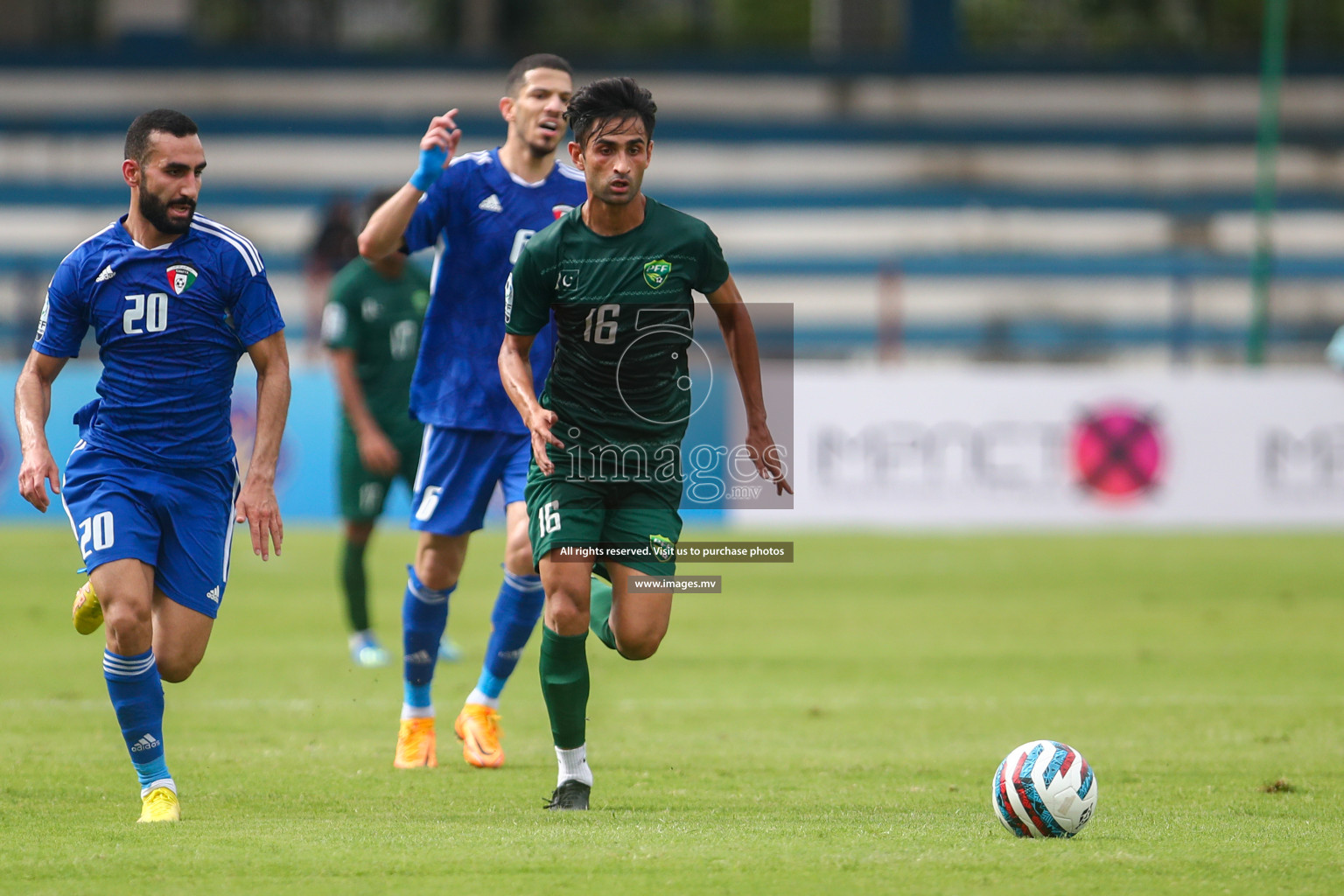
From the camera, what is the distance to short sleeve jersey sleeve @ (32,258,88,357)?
5.54m

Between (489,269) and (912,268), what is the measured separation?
17884mm

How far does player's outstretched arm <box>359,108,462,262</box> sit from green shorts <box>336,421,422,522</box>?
337 centimetres

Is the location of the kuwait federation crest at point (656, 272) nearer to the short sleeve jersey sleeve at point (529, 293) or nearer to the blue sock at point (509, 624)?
the short sleeve jersey sleeve at point (529, 293)

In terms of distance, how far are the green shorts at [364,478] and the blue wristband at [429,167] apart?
3.68 metres

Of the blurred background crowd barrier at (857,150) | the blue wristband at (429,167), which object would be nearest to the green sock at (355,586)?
the blue wristband at (429,167)

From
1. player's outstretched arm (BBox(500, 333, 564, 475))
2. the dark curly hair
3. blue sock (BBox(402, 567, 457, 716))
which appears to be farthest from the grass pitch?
the dark curly hair

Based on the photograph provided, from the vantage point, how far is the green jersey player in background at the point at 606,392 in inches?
224

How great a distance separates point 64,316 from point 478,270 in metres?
1.82

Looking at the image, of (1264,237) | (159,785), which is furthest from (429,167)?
(1264,237)

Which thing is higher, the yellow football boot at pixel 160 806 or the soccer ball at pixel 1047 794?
the soccer ball at pixel 1047 794

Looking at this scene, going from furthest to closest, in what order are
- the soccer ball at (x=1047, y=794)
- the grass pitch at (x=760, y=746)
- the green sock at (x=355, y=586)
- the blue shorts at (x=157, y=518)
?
the green sock at (x=355, y=586) < the blue shorts at (x=157, y=518) < the soccer ball at (x=1047, y=794) < the grass pitch at (x=760, y=746)

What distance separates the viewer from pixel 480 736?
267 inches

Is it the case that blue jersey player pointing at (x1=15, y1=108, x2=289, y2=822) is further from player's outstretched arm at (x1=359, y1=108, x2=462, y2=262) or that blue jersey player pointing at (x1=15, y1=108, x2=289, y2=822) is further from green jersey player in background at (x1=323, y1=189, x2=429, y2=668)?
green jersey player in background at (x1=323, y1=189, x2=429, y2=668)

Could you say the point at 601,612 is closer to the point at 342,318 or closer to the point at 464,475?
the point at 464,475
